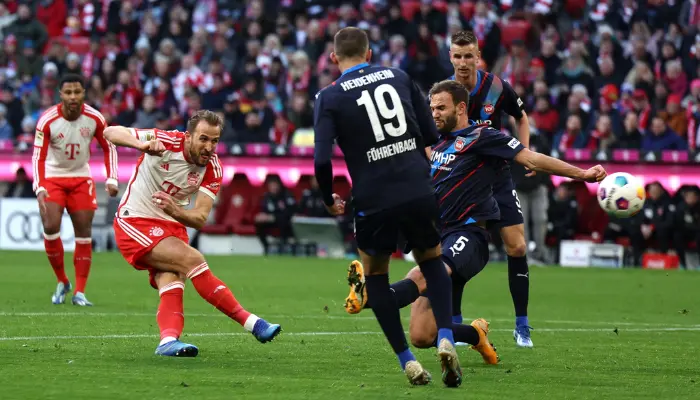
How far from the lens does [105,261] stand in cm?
2002

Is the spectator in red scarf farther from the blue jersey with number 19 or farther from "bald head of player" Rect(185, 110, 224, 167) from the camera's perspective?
the blue jersey with number 19

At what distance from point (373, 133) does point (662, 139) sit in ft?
48.2

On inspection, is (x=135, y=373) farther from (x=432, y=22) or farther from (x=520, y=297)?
(x=432, y=22)

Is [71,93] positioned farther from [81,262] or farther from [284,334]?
[284,334]

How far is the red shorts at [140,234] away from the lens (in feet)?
28.1

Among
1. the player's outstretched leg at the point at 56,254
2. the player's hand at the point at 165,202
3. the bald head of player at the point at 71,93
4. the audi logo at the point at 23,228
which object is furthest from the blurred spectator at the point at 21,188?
the player's hand at the point at 165,202

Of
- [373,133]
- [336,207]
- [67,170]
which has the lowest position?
[67,170]

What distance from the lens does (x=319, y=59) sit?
25.6m

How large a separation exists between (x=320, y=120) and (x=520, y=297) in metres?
3.33

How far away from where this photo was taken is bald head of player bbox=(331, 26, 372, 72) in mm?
7035

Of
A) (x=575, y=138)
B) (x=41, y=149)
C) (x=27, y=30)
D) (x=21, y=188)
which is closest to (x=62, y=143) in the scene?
(x=41, y=149)

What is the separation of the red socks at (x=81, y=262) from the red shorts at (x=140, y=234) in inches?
171

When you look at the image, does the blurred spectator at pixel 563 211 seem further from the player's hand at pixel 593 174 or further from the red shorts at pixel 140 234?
the player's hand at pixel 593 174

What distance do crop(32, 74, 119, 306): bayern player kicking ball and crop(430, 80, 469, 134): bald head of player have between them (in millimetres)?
5772
